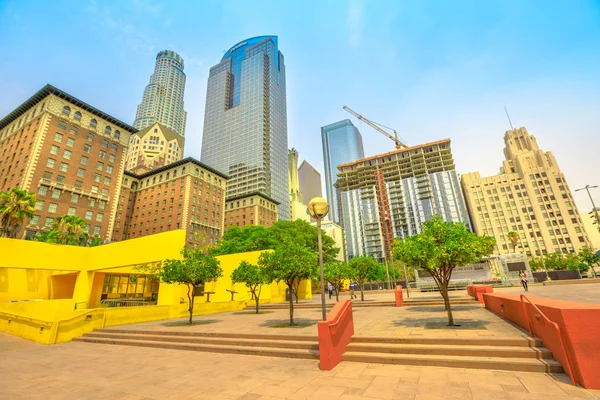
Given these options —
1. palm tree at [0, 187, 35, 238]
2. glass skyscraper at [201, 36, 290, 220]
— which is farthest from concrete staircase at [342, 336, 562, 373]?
glass skyscraper at [201, 36, 290, 220]

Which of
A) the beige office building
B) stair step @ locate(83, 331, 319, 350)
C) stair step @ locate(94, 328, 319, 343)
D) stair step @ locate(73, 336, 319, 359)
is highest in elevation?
the beige office building

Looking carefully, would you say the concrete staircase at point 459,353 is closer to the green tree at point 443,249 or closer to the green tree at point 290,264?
the green tree at point 443,249

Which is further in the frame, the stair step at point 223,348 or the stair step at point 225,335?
the stair step at point 225,335

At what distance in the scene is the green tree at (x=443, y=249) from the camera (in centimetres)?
932

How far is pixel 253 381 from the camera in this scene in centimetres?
591

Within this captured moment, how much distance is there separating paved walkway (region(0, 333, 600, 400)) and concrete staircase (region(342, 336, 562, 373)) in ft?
0.81

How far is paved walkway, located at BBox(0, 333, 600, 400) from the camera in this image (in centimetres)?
477

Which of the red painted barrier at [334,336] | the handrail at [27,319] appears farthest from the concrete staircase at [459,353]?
the handrail at [27,319]

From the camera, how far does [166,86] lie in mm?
195500

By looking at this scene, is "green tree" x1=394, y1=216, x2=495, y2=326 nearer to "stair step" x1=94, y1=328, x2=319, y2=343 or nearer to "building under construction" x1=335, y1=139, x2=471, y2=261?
"stair step" x1=94, y1=328, x2=319, y2=343

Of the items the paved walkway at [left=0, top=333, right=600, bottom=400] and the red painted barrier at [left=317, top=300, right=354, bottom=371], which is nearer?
the paved walkway at [left=0, top=333, right=600, bottom=400]

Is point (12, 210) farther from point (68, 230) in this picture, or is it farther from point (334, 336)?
point (334, 336)

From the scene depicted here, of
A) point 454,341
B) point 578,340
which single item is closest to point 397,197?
point 454,341

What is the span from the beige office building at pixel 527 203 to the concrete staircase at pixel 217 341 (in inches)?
4379
